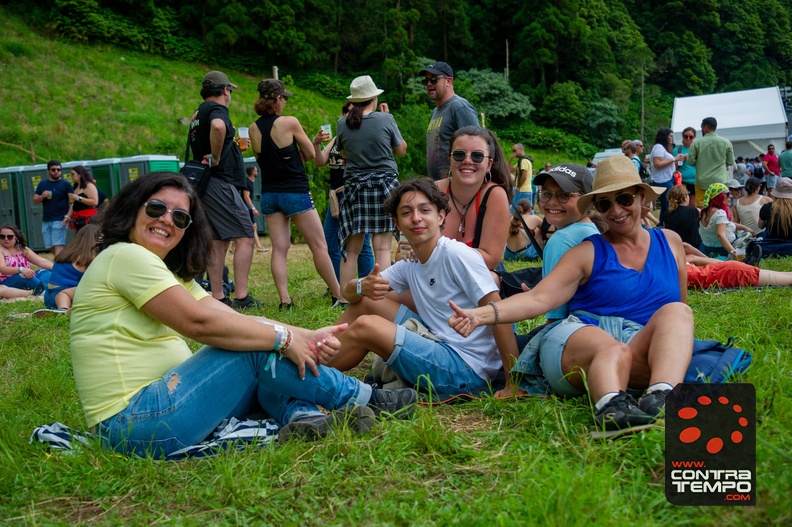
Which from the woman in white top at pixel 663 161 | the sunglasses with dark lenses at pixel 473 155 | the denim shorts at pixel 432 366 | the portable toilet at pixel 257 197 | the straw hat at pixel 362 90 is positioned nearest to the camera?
the denim shorts at pixel 432 366

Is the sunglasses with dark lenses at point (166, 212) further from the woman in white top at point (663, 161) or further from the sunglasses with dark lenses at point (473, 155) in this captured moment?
the woman in white top at point (663, 161)

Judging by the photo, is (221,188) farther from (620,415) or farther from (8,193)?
(8,193)

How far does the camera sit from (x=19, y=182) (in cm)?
1752

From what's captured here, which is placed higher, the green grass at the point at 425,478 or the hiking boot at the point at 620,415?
the hiking boot at the point at 620,415

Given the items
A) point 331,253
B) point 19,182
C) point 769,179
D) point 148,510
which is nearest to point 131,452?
point 148,510

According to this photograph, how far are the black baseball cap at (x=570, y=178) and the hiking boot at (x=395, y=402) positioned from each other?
1557 millimetres

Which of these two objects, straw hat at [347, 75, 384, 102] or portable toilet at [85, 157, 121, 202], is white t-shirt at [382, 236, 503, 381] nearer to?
straw hat at [347, 75, 384, 102]

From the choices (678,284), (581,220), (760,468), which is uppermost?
(581,220)

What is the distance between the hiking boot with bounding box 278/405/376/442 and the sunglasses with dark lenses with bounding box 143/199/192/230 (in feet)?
3.16

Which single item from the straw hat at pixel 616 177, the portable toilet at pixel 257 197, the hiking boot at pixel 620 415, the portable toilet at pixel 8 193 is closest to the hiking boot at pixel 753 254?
the straw hat at pixel 616 177

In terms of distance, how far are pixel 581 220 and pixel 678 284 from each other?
0.79 m

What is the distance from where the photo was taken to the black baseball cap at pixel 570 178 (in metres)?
4.10

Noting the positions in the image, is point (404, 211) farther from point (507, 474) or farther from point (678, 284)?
point (507, 474)

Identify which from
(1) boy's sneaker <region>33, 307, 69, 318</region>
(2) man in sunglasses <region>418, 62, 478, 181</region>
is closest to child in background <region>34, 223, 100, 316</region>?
(1) boy's sneaker <region>33, 307, 69, 318</region>
